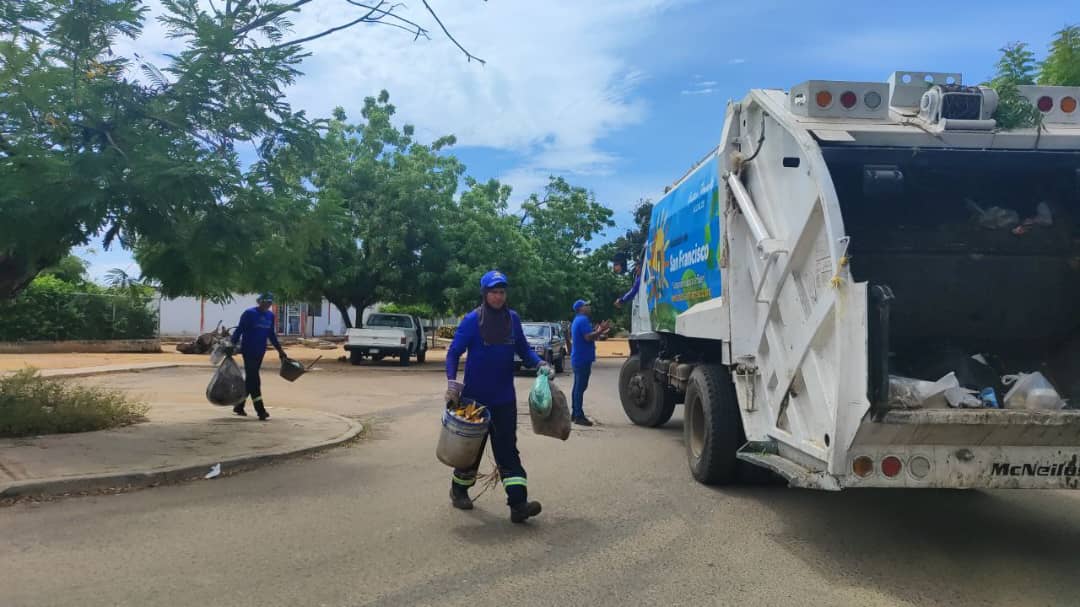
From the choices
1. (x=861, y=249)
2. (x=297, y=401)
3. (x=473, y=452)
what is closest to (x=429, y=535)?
(x=473, y=452)

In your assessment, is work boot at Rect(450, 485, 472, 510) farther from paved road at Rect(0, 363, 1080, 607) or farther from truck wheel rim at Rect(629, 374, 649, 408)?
truck wheel rim at Rect(629, 374, 649, 408)

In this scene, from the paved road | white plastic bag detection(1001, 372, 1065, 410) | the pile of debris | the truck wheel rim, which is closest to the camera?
the paved road

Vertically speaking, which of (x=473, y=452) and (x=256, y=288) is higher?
(x=256, y=288)

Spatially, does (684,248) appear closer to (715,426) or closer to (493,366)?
(715,426)

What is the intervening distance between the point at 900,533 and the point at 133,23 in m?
7.99

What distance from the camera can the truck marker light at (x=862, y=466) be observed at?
447 centimetres

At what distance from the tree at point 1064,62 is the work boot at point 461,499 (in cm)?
981

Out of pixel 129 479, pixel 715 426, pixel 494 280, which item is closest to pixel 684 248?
pixel 715 426

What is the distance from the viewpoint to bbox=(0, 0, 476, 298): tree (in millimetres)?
6770

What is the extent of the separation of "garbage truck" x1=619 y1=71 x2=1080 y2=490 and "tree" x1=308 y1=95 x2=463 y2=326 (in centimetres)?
1863

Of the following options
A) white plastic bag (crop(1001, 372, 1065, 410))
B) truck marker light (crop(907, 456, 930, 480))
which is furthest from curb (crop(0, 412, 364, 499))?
white plastic bag (crop(1001, 372, 1065, 410))

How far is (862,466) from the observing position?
14.7 ft

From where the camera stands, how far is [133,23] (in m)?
7.46

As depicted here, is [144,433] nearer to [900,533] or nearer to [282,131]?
[282,131]
